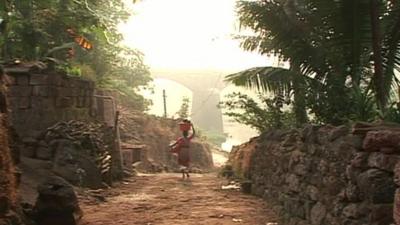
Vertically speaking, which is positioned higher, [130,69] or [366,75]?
[130,69]

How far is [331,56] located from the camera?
7.63 metres

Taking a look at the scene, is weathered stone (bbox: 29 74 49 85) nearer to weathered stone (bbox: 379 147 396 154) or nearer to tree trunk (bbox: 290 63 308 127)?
tree trunk (bbox: 290 63 308 127)

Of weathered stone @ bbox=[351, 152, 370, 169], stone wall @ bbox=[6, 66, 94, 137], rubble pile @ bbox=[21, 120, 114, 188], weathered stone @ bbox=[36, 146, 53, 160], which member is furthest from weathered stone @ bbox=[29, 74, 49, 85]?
weathered stone @ bbox=[351, 152, 370, 169]

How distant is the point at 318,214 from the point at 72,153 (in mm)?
5638

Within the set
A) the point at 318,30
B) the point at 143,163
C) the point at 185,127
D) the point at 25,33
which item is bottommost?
the point at 143,163

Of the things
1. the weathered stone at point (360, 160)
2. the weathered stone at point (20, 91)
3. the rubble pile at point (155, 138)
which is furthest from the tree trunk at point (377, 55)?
the rubble pile at point (155, 138)

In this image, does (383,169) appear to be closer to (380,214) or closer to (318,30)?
(380,214)

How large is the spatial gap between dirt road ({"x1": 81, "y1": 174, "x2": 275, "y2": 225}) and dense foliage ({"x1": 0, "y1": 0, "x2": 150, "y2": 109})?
3.37 m

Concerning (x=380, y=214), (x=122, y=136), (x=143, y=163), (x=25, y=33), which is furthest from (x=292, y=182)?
(x=122, y=136)

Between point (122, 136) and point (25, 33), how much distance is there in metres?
8.06

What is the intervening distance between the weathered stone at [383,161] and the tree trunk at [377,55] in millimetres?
3345

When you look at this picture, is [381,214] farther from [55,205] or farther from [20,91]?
[20,91]

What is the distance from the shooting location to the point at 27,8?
11.9 m

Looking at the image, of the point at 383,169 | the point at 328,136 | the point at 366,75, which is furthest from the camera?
the point at 366,75
